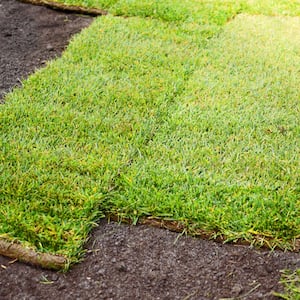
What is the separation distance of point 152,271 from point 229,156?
90 centimetres

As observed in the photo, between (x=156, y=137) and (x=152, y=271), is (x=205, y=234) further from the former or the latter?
(x=156, y=137)

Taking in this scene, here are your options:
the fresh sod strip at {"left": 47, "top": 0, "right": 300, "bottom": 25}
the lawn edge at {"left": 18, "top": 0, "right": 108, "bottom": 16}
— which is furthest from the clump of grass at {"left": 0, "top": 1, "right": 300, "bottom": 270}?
the lawn edge at {"left": 18, "top": 0, "right": 108, "bottom": 16}

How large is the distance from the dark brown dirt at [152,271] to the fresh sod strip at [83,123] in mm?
107

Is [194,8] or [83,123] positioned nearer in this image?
[83,123]

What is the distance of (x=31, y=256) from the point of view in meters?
2.28

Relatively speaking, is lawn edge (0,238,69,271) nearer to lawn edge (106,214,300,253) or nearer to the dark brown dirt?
the dark brown dirt

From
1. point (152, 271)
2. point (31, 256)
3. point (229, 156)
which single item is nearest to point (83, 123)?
point (229, 156)

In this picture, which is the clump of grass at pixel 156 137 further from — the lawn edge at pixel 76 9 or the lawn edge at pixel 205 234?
the lawn edge at pixel 76 9

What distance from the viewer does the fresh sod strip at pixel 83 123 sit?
8.13 feet

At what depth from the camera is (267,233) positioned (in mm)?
2438

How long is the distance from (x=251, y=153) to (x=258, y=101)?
632 millimetres

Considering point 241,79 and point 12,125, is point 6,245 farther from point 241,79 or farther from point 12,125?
point 241,79

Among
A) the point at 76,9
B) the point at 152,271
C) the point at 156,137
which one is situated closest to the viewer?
the point at 152,271

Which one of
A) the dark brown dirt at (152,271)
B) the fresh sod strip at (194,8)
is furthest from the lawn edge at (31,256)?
the fresh sod strip at (194,8)
